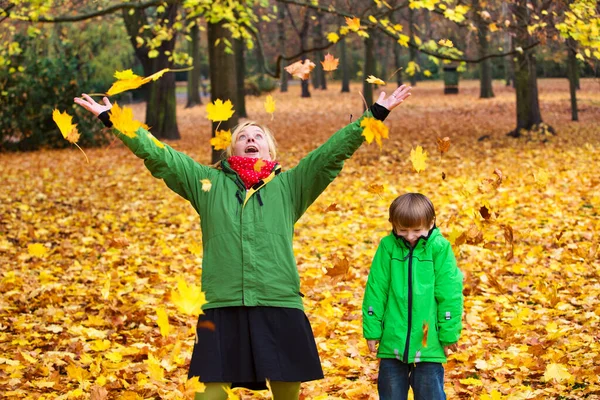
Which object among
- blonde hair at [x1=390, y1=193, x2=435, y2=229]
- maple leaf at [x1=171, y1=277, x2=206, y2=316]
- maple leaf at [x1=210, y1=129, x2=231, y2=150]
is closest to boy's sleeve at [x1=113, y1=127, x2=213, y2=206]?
maple leaf at [x1=171, y1=277, x2=206, y2=316]

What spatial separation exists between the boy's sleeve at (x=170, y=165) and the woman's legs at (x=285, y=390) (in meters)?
0.86

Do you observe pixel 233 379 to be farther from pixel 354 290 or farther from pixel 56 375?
pixel 354 290

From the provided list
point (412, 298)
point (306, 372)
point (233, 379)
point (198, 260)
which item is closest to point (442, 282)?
point (412, 298)

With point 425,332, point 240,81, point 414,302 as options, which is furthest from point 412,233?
point 240,81

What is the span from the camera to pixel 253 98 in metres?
40.7

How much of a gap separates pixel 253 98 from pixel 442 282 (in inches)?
1490

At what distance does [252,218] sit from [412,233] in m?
0.67

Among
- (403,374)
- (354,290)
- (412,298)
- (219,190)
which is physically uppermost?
(219,190)

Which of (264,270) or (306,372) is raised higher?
(264,270)

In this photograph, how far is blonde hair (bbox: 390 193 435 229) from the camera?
10.8 feet

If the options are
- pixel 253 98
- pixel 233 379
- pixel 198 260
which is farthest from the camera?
pixel 253 98

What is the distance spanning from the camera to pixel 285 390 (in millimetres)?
3354

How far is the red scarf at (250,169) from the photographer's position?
3383 mm

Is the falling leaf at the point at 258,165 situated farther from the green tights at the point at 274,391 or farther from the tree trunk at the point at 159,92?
the tree trunk at the point at 159,92
